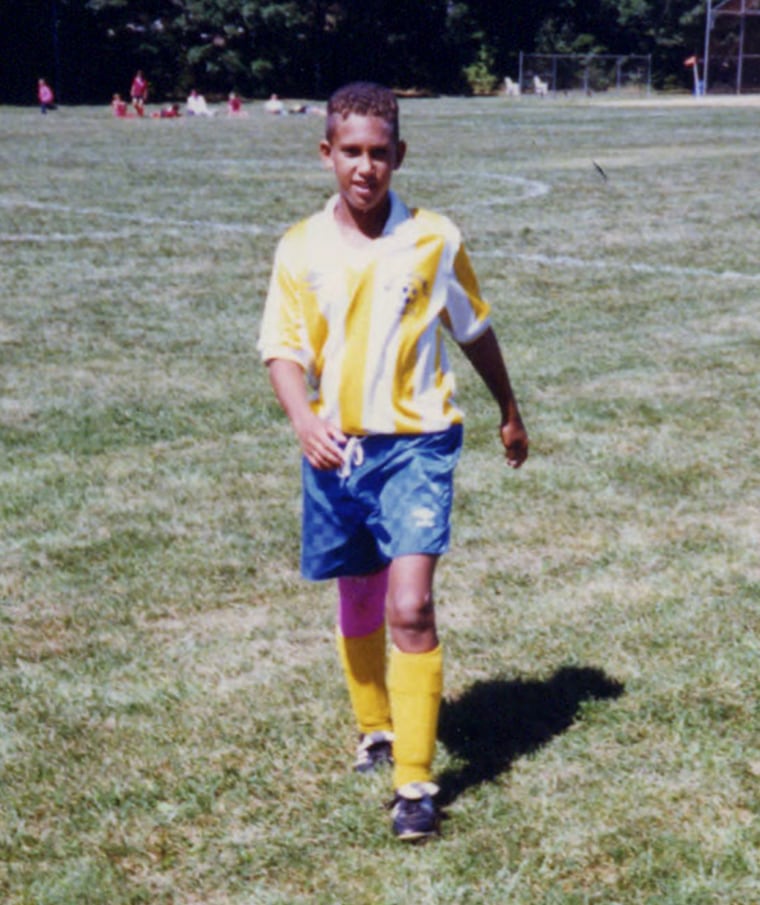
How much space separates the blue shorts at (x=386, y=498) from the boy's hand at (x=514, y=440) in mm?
244

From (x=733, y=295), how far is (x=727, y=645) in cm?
634

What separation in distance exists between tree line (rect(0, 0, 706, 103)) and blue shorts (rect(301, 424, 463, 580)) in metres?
57.2

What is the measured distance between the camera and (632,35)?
7675cm

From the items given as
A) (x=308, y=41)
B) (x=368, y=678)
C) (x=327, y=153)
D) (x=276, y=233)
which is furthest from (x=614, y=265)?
(x=308, y=41)

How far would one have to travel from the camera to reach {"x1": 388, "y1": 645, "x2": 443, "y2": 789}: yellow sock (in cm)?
350

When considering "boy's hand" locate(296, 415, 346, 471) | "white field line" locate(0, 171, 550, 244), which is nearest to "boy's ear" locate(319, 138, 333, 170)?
"boy's hand" locate(296, 415, 346, 471)

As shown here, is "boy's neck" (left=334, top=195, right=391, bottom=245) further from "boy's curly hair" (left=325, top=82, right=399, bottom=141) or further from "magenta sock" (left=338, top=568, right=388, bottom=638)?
"magenta sock" (left=338, top=568, right=388, bottom=638)

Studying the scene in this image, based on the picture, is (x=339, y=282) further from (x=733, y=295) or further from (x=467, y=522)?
(x=733, y=295)

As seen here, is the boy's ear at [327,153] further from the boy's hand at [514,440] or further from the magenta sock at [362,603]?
the magenta sock at [362,603]

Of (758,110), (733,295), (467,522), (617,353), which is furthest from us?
(758,110)

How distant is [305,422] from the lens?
3.40m

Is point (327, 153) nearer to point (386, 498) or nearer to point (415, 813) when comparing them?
point (386, 498)

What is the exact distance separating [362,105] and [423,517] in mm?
997

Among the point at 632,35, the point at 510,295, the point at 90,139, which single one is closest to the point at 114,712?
the point at 510,295
